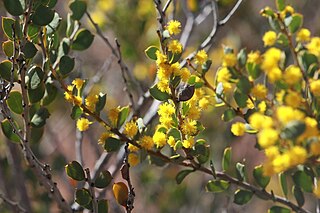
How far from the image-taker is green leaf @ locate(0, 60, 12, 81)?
3.07 ft

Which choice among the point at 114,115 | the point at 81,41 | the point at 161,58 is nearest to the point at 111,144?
the point at 114,115

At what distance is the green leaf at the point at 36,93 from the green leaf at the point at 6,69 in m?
0.05

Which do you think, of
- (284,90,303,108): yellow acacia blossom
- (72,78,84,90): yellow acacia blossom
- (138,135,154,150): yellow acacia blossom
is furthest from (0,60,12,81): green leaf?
(284,90,303,108): yellow acacia blossom

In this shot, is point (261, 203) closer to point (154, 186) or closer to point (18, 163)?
point (154, 186)

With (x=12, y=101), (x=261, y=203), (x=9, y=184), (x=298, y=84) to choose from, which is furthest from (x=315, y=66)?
(x=261, y=203)

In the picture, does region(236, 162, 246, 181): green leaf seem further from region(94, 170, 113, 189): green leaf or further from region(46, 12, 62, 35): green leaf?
region(46, 12, 62, 35): green leaf

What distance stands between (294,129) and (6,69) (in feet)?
1.62

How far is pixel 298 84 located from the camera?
29.9 inches

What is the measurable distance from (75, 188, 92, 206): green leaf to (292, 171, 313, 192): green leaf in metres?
0.31

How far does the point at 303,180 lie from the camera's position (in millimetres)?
878

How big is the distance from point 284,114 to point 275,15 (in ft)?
1.07

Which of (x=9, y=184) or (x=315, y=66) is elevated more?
(x=315, y=66)

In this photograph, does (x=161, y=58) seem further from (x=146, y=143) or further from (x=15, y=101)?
(x=15, y=101)

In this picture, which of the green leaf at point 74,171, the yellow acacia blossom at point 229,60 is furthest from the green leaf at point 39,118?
the yellow acacia blossom at point 229,60
